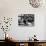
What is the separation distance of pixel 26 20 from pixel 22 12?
Result: 0.85 ft

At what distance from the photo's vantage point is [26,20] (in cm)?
358

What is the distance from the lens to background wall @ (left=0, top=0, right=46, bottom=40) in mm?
3549

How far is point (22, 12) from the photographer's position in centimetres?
359

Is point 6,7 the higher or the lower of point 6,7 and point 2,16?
the higher

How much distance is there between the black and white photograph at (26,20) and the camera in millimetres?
3574

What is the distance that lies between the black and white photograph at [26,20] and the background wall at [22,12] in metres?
0.09

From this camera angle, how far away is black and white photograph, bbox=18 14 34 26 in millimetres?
3574

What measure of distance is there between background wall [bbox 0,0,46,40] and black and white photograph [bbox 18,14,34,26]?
9cm

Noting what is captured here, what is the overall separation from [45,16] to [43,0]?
0.47 meters

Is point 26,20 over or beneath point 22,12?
beneath

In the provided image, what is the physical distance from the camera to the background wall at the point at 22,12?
355cm

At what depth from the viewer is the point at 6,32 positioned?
3557mm

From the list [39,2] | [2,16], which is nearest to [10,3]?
[2,16]

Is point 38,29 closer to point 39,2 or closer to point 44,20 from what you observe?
point 44,20
